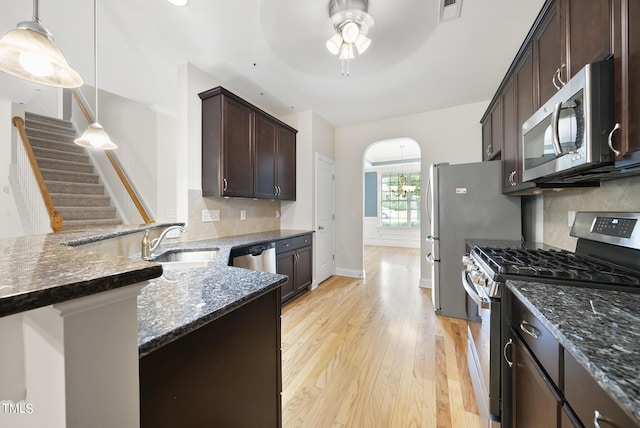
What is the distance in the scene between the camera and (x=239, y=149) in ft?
8.93

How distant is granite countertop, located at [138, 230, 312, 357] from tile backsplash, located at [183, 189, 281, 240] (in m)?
1.53

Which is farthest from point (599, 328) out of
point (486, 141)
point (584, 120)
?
point (486, 141)

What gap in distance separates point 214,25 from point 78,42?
5.17 feet

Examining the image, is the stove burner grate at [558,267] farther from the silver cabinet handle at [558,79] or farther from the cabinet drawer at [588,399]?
the silver cabinet handle at [558,79]

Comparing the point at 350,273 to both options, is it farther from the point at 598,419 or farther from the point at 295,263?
the point at 598,419

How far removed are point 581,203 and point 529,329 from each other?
1386 millimetres

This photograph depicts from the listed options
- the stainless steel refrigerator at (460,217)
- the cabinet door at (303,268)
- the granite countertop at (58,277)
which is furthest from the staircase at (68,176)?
the stainless steel refrigerator at (460,217)

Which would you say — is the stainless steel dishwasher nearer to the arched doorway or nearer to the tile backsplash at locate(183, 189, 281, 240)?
the tile backsplash at locate(183, 189, 281, 240)

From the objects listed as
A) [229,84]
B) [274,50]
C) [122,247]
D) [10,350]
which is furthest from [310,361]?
[229,84]

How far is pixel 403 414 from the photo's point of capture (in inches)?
56.1

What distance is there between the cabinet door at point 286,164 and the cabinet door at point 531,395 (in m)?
2.90

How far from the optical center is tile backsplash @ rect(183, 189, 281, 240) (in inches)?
99.9

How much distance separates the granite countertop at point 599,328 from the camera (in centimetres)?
49

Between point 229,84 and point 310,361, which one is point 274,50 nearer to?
point 229,84
